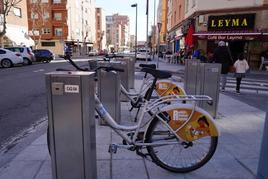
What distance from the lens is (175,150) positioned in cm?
359

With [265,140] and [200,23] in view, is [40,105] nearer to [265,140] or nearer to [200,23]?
[265,140]

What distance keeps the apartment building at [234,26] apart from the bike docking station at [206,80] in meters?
14.1

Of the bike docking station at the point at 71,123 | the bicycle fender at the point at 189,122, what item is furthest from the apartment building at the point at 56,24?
the bike docking station at the point at 71,123

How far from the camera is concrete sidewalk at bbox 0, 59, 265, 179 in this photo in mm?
3396

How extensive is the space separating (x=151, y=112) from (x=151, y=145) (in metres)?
0.41

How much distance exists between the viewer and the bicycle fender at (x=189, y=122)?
128 inches

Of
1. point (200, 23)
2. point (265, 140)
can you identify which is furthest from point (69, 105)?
point (200, 23)

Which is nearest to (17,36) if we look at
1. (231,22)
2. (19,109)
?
(231,22)

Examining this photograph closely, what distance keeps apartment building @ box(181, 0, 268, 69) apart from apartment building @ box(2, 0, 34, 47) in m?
22.8

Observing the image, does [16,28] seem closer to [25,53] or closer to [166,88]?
[25,53]

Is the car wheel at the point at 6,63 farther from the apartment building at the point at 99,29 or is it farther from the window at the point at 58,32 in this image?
the apartment building at the point at 99,29

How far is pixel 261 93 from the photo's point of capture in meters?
10.1

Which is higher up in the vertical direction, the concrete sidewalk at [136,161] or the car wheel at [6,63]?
the car wheel at [6,63]

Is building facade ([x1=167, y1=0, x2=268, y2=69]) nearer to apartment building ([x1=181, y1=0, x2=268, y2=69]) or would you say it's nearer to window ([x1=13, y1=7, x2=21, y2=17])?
apartment building ([x1=181, y1=0, x2=268, y2=69])
